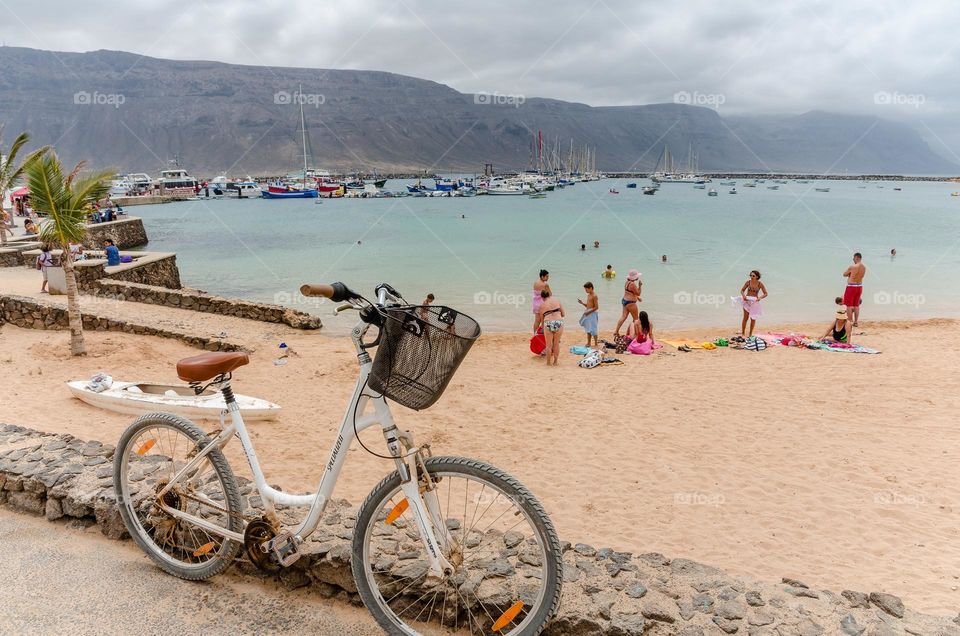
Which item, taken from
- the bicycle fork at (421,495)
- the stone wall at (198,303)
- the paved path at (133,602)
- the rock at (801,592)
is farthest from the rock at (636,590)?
the stone wall at (198,303)

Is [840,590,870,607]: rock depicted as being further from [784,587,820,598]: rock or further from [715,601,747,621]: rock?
[715,601,747,621]: rock

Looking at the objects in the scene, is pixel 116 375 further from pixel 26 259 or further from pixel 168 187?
pixel 168 187

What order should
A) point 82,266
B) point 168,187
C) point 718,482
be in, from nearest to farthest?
point 718,482 < point 82,266 < point 168,187

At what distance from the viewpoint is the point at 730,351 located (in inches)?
559

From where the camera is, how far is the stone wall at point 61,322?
13.3m

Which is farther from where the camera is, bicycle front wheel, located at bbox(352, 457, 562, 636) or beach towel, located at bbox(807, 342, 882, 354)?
beach towel, located at bbox(807, 342, 882, 354)

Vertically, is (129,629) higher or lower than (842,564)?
higher

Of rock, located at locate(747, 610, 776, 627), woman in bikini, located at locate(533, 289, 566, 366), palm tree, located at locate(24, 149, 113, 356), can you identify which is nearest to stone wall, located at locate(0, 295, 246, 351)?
palm tree, located at locate(24, 149, 113, 356)

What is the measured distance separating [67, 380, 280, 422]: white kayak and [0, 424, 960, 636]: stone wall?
4941 millimetres

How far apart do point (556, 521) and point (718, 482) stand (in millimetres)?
2259

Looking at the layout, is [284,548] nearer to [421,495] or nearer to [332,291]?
[421,495]

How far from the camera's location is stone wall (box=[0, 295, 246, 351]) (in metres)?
13.3

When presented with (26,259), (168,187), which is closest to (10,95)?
(168,187)

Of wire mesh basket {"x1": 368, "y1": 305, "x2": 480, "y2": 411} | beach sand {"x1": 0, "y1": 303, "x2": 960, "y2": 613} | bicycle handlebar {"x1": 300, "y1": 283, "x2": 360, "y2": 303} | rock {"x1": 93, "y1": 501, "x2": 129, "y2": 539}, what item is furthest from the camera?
beach sand {"x1": 0, "y1": 303, "x2": 960, "y2": 613}
